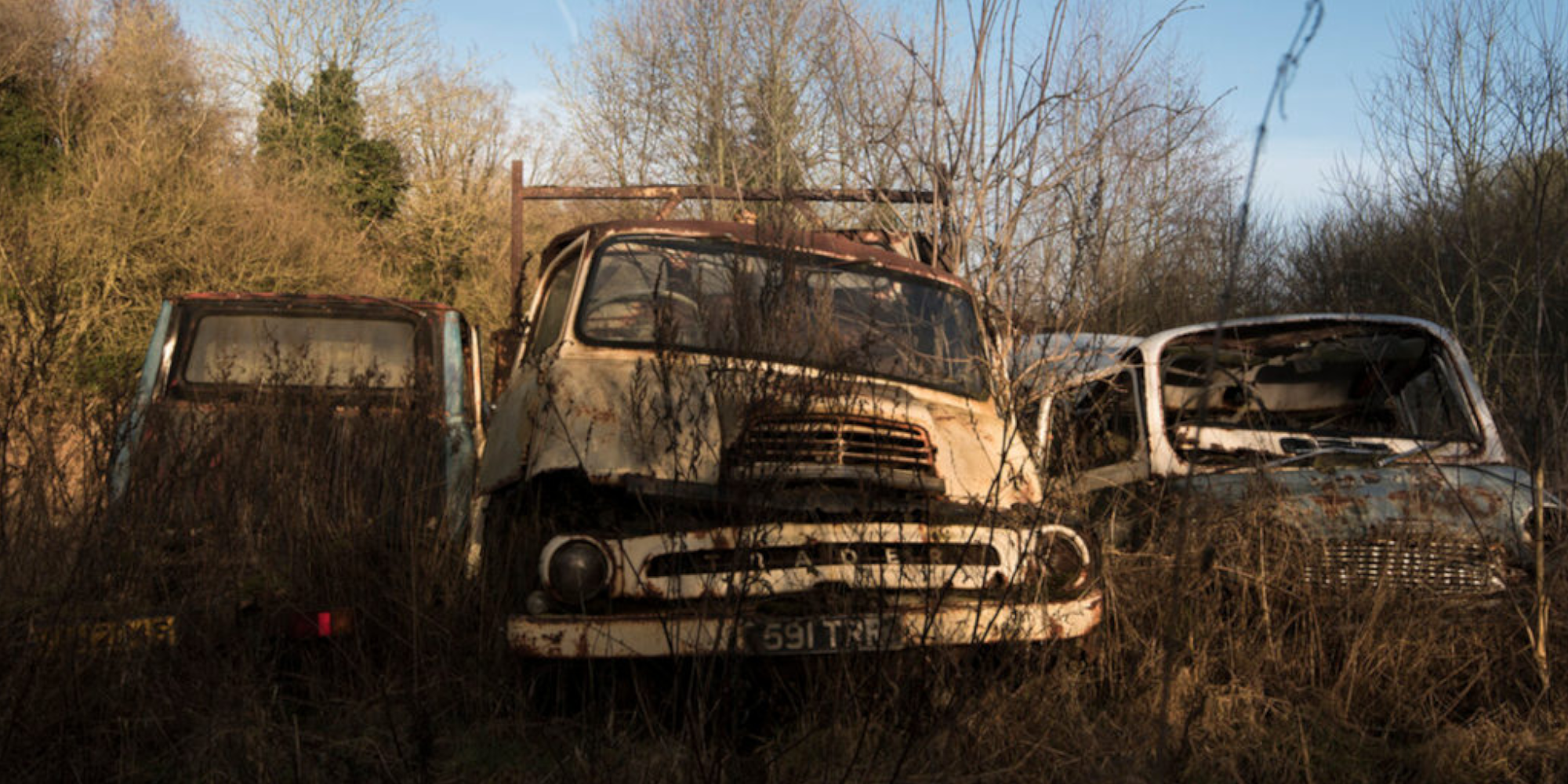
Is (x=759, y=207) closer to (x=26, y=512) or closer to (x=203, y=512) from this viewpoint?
(x=203, y=512)

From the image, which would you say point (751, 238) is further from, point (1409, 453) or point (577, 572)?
point (1409, 453)

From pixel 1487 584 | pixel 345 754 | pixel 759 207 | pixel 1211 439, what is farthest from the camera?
pixel 759 207

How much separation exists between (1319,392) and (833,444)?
3.52 metres

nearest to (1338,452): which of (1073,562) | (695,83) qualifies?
(1073,562)

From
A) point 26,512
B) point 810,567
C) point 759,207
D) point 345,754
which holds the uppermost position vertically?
point 759,207

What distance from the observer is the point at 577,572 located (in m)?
3.10

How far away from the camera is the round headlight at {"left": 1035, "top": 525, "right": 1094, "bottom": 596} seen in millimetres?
3449

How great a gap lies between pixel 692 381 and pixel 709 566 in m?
0.50

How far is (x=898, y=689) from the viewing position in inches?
112

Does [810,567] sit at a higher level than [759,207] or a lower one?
lower

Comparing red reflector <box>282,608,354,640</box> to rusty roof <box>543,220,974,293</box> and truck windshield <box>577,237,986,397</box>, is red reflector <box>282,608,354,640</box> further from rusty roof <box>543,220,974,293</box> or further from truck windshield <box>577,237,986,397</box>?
rusty roof <box>543,220,974,293</box>

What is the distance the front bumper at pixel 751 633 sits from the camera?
284 centimetres

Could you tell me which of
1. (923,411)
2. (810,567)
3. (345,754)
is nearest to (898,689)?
(810,567)

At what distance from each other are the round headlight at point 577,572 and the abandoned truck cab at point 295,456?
931 mm
